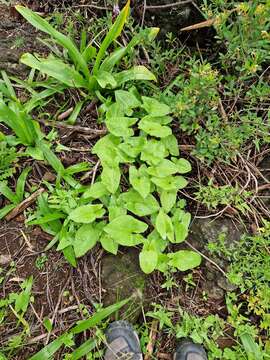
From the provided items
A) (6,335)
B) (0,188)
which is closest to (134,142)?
(0,188)

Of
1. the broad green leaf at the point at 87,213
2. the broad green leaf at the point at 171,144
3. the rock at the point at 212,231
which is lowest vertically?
the rock at the point at 212,231

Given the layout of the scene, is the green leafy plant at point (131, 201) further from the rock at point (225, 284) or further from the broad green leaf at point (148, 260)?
the rock at point (225, 284)

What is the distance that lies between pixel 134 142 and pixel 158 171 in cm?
22

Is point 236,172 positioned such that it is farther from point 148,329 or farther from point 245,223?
point 148,329

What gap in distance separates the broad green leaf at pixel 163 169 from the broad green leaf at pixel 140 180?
4 cm

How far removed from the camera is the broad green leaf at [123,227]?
6.50ft

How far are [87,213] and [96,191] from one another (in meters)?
0.14

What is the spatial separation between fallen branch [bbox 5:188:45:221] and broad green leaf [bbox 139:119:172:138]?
2.26ft

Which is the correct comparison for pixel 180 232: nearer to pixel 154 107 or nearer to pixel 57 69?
pixel 154 107

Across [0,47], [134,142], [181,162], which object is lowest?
[181,162]

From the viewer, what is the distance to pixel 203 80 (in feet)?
6.32

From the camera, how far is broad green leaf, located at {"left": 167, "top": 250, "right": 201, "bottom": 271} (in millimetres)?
2033

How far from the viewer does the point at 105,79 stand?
7.41ft

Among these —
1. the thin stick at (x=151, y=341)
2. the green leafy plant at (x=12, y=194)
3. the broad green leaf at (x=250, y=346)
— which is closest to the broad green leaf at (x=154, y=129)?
the green leafy plant at (x=12, y=194)
